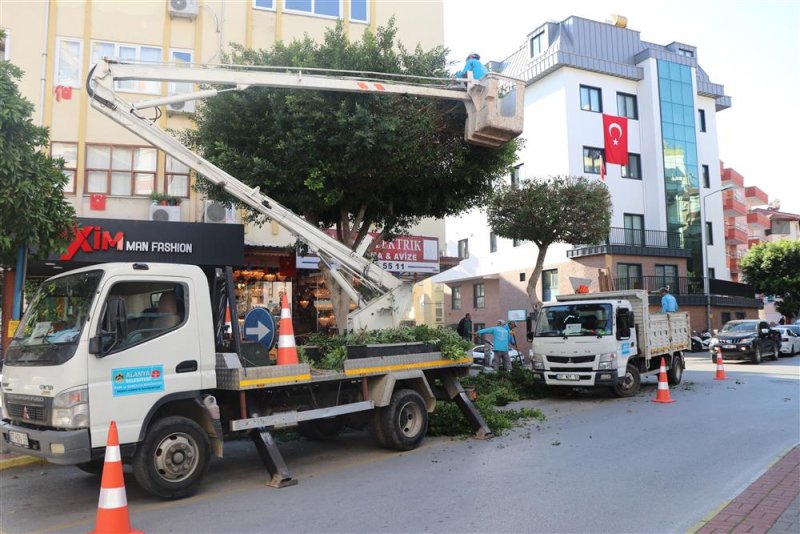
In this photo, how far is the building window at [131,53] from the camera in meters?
17.9

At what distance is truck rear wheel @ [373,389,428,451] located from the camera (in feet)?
27.6

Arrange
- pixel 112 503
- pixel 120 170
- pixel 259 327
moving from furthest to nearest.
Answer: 1. pixel 120 170
2. pixel 259 327
3. pixel 112 503

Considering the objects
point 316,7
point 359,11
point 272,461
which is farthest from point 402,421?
point 359,11

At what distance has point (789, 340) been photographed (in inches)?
1038

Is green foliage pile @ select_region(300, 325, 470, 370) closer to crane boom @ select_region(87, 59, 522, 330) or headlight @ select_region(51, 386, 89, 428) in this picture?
crane boom @ select_region(87, 59, 522, 330)

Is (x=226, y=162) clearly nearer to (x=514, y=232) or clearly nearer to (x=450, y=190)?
(x=450, y=190)

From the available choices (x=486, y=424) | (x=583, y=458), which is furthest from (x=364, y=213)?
(x=583, y=458)

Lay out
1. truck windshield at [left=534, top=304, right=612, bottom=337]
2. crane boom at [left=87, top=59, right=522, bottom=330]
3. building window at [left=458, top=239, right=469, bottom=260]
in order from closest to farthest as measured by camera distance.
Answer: crane boom at [left=87, top=59, right=522, bottom=330]
truck windshield at [left=534, top=304, right=612, bottom=337]
building window at [left=458, top=239, right=469, bottom=260]

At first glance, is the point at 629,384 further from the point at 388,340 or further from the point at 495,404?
the point at 388,340

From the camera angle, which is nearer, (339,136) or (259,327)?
(259,327)

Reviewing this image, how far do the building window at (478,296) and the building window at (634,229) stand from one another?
933 cm

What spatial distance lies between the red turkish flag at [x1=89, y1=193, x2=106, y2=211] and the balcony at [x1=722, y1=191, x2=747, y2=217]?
145ft

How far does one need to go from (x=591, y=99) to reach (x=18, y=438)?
33.5m

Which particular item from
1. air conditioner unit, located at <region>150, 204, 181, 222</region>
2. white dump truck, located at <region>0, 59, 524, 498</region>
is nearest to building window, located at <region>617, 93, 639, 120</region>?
air conditioner unit, located at <region>150, 204, 181, 222</region>
